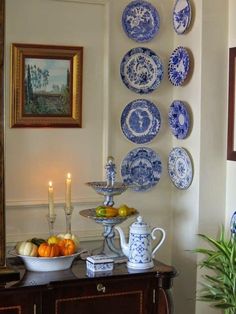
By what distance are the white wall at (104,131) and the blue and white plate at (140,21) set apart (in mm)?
35

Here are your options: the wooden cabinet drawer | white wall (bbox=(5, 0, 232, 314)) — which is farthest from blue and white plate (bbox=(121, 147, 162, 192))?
the wooden cabinet drawer

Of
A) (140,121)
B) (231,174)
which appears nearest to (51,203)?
(140,121)

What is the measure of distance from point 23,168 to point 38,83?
45 centimetres

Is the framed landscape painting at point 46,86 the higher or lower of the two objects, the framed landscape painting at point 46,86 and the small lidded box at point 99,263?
the higher

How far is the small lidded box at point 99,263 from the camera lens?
8.85ft

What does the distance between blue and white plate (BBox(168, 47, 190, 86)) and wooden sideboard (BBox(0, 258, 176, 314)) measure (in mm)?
1042

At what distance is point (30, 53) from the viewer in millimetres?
3051

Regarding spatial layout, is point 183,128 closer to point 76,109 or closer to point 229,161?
point 229,161

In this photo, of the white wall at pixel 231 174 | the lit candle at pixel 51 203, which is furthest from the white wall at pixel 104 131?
the lit candle at pixel 51 203

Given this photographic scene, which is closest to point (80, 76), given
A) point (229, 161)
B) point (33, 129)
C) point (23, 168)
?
point (33, 129)

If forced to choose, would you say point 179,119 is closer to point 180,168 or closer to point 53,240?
point 180,168

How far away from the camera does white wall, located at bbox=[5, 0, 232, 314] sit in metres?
3.08

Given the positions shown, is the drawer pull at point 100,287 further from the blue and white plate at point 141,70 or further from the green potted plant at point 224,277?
the blue and white plate at point 141,70

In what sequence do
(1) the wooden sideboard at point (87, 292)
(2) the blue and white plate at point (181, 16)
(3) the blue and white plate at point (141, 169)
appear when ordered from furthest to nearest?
(3) the blue and white plate at point (141, 169), (2) the blue and white plate at point (181, 16), (1) the wooden sideboard at point (87, 292)
